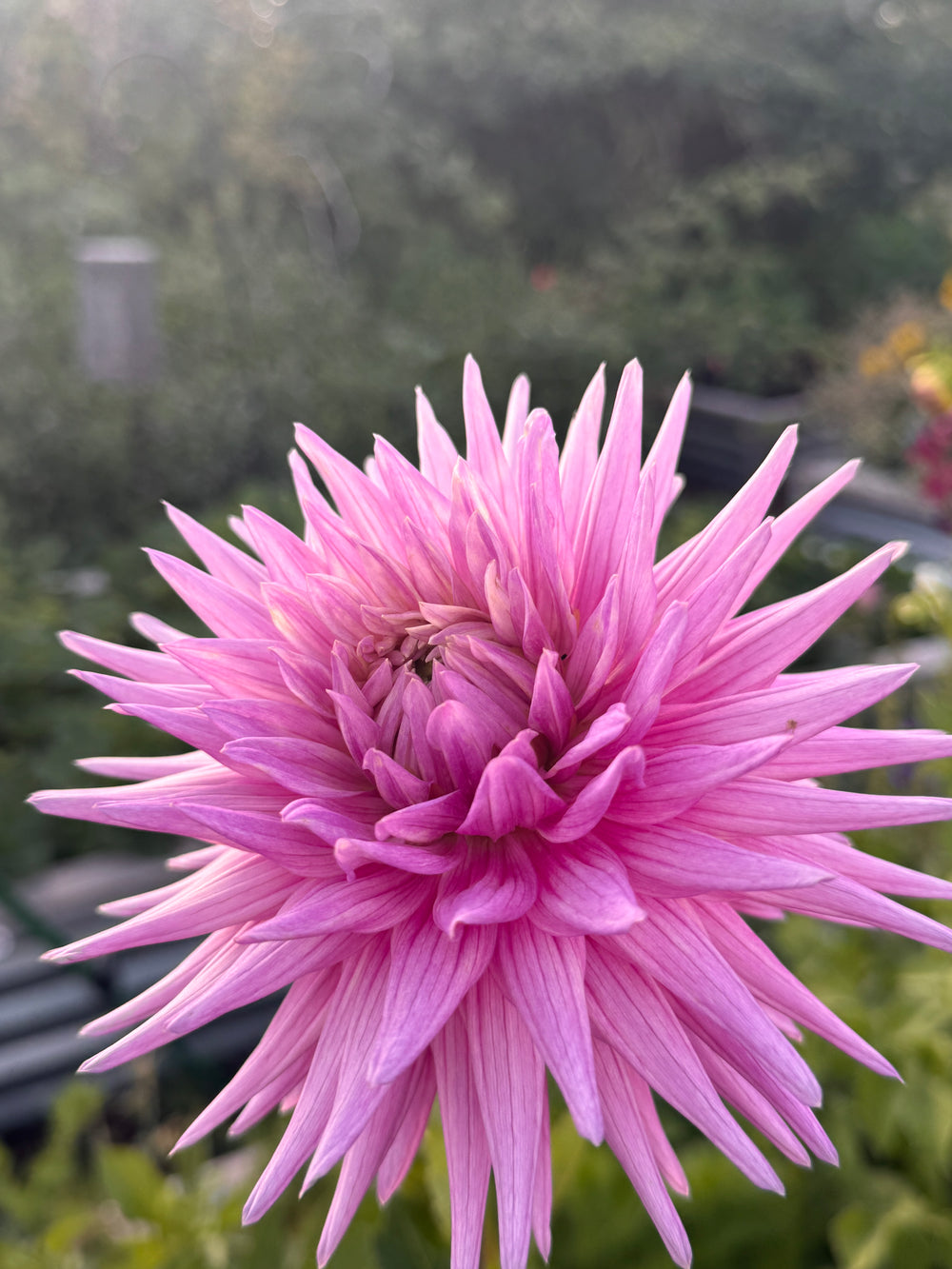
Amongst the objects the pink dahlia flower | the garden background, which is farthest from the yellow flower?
the pink dahlia flower

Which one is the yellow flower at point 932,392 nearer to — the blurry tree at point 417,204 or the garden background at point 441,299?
the garden background at point 441,299

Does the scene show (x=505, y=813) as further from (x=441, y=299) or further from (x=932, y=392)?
(x=441, y=299)

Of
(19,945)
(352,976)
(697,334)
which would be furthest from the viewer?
(697,334)

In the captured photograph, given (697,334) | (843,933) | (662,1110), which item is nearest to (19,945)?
(662,1110)

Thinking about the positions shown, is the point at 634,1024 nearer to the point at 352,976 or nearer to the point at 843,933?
the point at 352,976

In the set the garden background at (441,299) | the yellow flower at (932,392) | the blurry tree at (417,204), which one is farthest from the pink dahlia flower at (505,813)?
the blurry tree at (417,204)

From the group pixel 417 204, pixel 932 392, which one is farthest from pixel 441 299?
pixel 932 392

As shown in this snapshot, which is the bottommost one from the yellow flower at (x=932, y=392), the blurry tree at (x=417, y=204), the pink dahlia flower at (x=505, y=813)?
the pink dahlia flower at (x=505, y=813)
